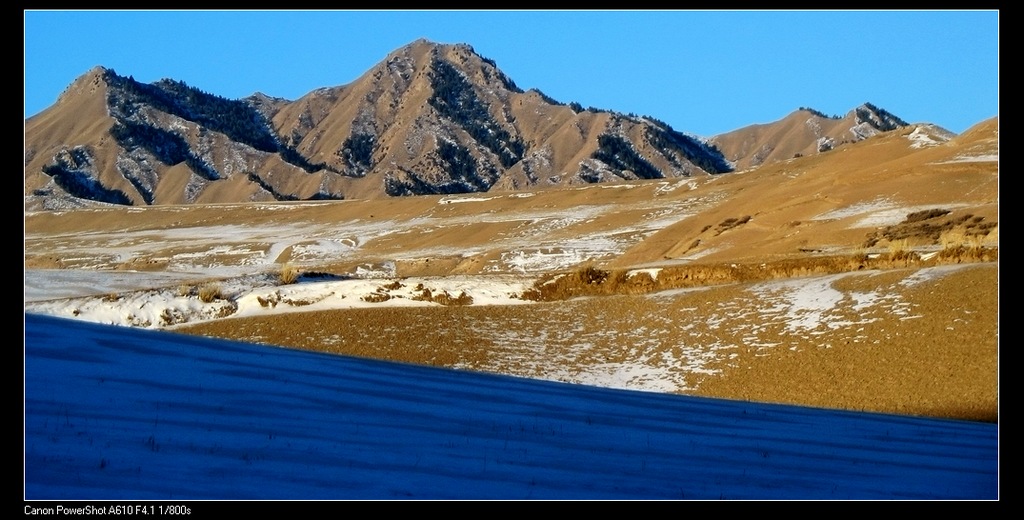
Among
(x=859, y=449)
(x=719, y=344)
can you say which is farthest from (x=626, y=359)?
(x=859, y=449)

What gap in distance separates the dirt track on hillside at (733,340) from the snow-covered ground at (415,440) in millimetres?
1585

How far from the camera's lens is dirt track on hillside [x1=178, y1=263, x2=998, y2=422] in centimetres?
2095

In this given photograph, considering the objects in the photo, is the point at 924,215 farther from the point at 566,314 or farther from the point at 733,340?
the point at 733,340

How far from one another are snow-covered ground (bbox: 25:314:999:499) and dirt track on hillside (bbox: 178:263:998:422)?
1585 millimetres

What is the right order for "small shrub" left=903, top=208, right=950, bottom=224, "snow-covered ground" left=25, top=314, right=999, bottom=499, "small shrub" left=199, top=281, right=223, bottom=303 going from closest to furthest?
1. "snow-covered ground" left=25, top=314, right=999, bottom=499
2. "small shrub" left=199, top=281, right=223, bottom=303
3. "small shrub" left=903, top=208, right=950, bottom=224

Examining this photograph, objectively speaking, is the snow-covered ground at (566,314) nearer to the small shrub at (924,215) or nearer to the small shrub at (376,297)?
the small shrub at (376,297)

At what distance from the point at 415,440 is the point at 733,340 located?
39.6 feet

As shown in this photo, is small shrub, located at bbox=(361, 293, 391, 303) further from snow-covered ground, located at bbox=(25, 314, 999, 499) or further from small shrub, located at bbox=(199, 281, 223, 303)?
snow-covered ground, located at bbox=(25, 314, 999, 499)

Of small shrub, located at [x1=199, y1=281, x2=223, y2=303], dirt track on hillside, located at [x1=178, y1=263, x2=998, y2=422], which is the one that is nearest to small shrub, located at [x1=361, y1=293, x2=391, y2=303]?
dirt track on hillside, located at [x1=178, y1=263, x2=998, y2=422]

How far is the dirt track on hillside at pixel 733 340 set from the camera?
68.7ft

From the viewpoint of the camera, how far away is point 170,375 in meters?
17.8

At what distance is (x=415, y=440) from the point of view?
47.2ft

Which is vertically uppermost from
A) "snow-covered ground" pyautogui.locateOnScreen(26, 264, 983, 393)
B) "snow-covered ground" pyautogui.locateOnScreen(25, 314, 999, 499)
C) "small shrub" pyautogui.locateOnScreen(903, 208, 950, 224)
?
"small shrub" pyautogui.locateOnScreen(903, 208, 950, 224)

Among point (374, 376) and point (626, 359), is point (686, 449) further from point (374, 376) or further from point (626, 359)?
point (626, 359)
